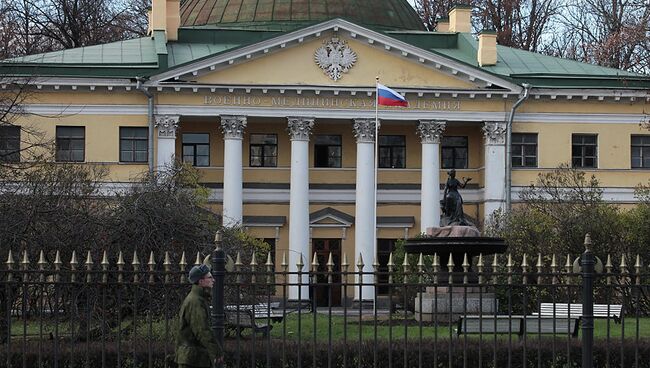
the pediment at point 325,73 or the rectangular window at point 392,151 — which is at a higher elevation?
the pediment at point 325,73

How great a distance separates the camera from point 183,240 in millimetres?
23141

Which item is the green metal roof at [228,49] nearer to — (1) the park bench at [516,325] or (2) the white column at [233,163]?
(2) the white column at [233,163]

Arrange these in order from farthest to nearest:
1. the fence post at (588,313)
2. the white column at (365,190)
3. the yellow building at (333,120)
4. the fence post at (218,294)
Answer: the white column at (365,190)
the yellow building at (333,120)
the fence post at (588,313)
the fence post at (218,294)

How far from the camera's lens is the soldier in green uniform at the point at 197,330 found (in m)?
13.0

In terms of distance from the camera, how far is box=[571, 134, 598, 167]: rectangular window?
46531 mm

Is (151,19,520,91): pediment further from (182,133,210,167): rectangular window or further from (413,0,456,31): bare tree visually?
(413,0,456,31): bare tree

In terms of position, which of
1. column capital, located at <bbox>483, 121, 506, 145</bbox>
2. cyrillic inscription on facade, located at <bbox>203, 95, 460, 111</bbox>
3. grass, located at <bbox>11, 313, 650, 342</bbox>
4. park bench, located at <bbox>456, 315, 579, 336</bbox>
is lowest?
grass, located at <bbox>11, 313, 650, 342</bbox>

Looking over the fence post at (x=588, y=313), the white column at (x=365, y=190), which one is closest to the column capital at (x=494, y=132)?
the white column at (x=365, y=190)

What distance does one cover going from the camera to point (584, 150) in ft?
153

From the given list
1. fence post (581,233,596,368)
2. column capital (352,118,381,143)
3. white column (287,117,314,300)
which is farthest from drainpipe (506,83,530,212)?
fence post (581,233,596,368)

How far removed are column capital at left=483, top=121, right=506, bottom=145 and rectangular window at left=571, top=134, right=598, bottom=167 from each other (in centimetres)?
249

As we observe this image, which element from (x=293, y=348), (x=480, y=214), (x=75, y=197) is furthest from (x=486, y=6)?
(x=293, y=348)

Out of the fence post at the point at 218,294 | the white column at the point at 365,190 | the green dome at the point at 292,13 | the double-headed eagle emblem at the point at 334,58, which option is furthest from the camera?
the green dome at the point at 292,13

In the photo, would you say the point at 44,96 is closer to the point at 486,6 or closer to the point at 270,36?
the point at 270,36
